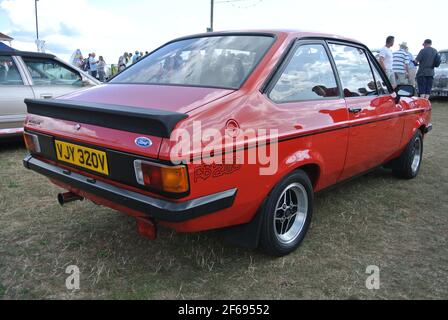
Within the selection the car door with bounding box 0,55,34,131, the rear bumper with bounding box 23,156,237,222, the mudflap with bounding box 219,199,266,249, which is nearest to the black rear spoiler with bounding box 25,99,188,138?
the rear bumper with bounding box 23,156,237,222

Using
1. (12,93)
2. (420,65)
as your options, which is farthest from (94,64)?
(420,65)

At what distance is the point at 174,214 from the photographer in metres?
1.90

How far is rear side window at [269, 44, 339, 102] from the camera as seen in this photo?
2498 millimetres

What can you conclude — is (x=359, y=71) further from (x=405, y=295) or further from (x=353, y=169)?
(x=405, y=295)

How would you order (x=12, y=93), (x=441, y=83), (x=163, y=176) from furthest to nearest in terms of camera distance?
(x=441, y=83)
(x=12, y=93)
(x=163, y=176)

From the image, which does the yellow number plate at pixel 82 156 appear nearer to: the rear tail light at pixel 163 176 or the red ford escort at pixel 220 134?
the red ford escort at pixel 220 134

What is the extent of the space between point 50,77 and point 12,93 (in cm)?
71

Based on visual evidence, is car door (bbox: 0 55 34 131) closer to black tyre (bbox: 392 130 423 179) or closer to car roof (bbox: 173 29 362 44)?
car roof (bbox: 173 29 362 44)

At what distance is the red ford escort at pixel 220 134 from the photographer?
6.38 feet

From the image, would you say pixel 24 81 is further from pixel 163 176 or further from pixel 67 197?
pixel 163 176

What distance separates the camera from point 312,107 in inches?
105

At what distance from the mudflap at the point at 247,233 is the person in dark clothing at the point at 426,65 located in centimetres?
958

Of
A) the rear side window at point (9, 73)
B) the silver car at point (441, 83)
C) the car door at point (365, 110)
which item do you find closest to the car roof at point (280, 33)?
the car door at point (365, 110)
